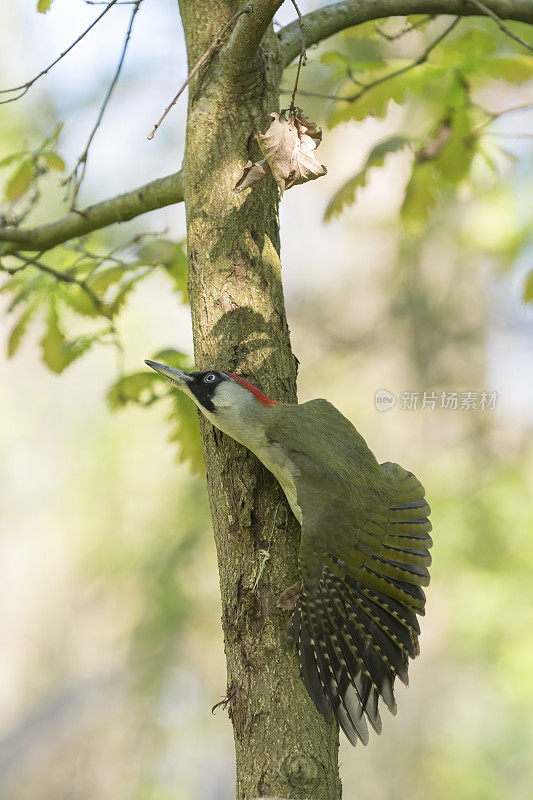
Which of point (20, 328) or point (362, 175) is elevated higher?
point (362, 175)

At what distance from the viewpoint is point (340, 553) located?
2197mm

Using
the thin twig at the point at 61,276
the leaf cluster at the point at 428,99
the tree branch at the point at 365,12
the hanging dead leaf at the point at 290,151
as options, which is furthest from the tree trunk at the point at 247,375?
the thin twig at the point at 61,276

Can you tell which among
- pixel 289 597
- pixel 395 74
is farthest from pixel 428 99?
pixel 289 597

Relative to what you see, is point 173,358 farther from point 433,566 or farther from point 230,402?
point 433,566

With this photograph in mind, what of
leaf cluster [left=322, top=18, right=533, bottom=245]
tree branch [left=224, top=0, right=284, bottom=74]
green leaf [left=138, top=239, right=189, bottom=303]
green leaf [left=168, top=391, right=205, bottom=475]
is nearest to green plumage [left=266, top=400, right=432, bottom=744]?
green leaf [left=168, top=391, right=205, bottom=475]

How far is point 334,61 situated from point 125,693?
28.8 ft

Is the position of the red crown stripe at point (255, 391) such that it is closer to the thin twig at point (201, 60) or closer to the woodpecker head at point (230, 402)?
the woodpecker head at point (230, 402)

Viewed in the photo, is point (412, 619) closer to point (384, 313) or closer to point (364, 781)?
point (384, 313)

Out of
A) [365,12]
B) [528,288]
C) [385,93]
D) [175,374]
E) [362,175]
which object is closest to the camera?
[175,374]

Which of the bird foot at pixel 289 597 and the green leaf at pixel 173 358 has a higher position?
the green leaf at pixel 173 358

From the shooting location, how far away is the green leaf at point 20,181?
124 inches

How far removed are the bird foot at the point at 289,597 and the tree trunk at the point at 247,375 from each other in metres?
0.02

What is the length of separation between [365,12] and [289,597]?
7.41ft

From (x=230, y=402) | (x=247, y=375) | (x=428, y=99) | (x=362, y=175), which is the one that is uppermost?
(x=428, y=99)
